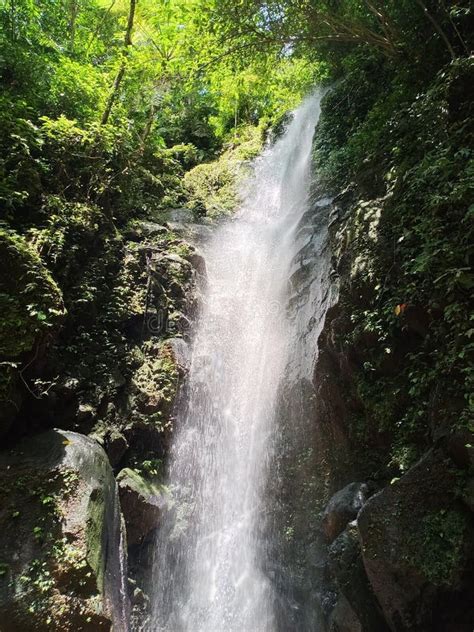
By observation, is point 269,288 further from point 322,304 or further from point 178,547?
point 178,547

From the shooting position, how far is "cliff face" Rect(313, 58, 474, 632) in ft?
12.9

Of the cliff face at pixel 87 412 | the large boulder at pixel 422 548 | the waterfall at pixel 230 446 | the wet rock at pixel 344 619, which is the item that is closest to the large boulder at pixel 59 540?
the cliff face at pixel 87 412

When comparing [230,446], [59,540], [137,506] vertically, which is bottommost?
[137,506]

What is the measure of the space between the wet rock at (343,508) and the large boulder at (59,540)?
8.62 feet

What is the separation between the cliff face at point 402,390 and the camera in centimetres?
392

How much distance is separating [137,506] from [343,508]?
3020mm

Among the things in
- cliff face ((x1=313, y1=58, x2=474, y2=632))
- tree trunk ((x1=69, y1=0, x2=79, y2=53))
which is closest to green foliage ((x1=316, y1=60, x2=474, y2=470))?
cliff face ((x1=313, y1=58, x2=474, y2=632))

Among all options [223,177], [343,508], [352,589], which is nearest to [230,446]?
[343,508]

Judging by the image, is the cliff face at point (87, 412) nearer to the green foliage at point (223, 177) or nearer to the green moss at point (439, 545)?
the green moss at point (439, 545)

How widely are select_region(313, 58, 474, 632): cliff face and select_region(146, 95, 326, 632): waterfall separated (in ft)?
4.20

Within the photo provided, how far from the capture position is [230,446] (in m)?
7.96

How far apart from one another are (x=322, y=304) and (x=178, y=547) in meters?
4.69

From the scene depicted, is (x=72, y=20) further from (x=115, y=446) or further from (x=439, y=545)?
(x=439, y=545)

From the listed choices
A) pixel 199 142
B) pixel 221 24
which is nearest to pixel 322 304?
pixel 221 24
